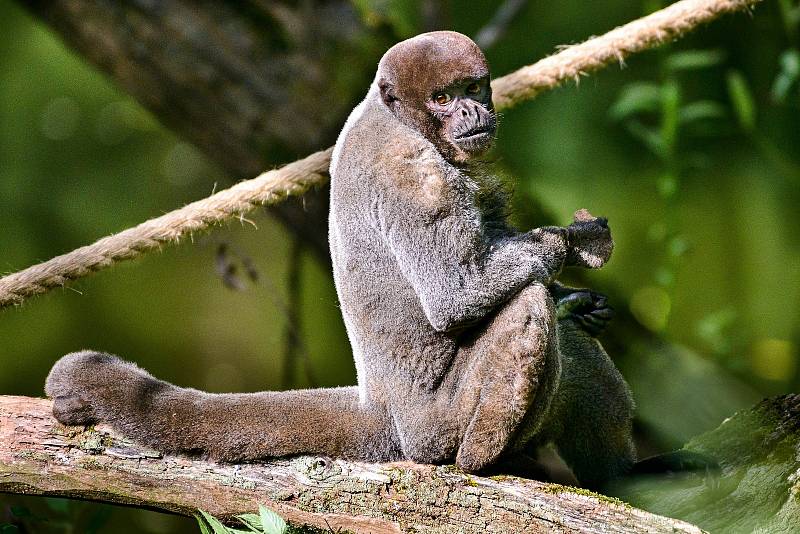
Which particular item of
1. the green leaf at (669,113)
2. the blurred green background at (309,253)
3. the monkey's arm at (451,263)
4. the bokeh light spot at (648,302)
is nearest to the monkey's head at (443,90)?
the monkey's arm at (451,263)

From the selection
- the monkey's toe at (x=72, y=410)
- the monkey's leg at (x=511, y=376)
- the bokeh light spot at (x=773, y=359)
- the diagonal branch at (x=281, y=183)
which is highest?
the diagonal branch at (x=281, y=183)

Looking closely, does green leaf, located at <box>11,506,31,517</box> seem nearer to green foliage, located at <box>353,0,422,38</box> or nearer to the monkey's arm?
the monkey's arm

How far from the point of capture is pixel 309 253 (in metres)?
8.85

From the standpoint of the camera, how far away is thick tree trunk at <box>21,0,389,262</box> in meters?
6.34

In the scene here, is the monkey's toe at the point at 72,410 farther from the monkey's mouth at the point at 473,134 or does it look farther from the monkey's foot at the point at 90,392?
the monkey's mouth at the point at 473,134

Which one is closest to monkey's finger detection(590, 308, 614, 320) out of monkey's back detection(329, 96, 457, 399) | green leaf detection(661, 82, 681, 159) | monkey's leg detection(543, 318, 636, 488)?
monkey's leg detection(543, 318, 636, 488)

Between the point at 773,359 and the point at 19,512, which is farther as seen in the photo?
the point at 773,359

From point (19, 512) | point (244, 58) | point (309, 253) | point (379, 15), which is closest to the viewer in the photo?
point (19, 512)

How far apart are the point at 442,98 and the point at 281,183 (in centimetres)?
104

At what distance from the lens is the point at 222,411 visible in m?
3.71

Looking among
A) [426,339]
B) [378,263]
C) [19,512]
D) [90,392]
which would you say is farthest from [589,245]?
[19,512]

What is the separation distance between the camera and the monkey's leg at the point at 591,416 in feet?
13.4

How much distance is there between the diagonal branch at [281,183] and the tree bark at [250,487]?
0.83 m

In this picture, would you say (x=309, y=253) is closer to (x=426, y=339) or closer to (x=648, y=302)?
(x=648, y=302)
